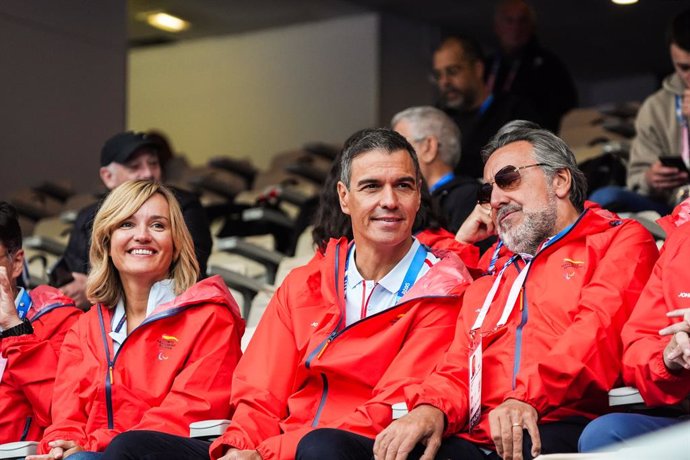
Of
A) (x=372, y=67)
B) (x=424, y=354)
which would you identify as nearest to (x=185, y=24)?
(x=372, y=67)

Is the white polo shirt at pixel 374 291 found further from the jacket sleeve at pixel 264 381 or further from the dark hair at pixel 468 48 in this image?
the dark hair at pixel 468 48

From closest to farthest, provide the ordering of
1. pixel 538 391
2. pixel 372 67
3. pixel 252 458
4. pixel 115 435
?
1. pixel 538 391
2. pixel 252 458
3. pixel 115 435
4. pixel 372 67

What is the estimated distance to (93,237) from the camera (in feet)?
12.1

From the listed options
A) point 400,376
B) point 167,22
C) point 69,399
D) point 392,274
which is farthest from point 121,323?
point 167,22

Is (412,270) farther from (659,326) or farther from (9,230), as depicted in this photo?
(9,230)

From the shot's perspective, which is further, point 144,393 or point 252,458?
point 144,393

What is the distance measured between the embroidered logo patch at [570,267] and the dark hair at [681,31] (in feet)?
6.24

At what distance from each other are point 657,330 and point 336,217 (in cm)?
145

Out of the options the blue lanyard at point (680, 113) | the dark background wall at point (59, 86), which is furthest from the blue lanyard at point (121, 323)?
the dark background wall at point (59, 86)

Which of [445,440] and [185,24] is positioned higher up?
[185,24]

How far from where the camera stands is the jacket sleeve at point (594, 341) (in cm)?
279

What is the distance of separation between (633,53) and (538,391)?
390 inches

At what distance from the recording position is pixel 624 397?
2686mm

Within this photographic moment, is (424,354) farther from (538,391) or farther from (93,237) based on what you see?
(93,237)
